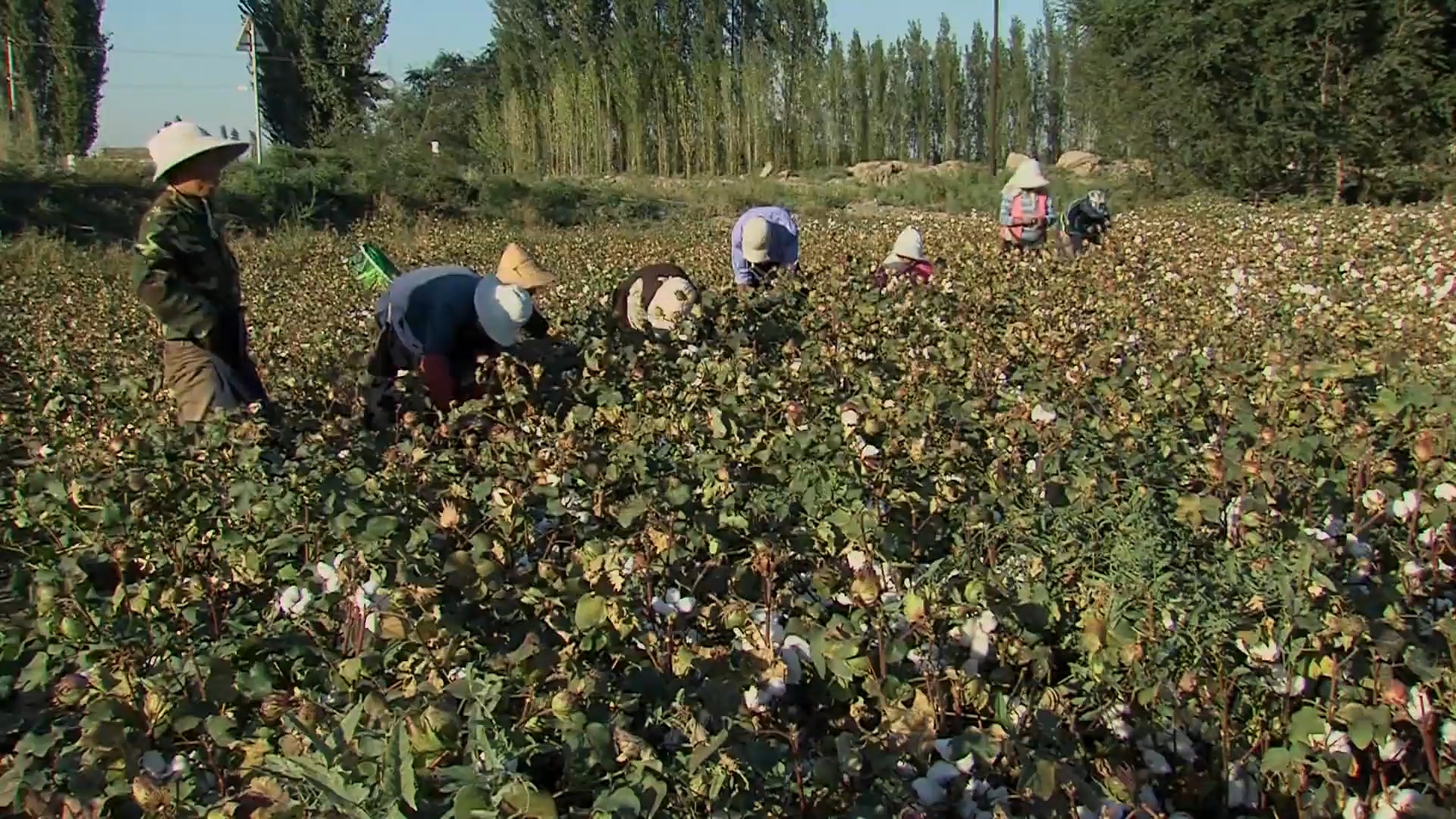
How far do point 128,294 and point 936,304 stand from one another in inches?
224

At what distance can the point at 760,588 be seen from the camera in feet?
7.54

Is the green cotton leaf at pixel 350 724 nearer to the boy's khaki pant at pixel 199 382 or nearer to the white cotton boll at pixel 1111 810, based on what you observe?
the white cotton boll at pixel 1111 810

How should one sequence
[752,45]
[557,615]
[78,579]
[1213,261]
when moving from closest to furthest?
[557,615], [78,579], [1213,261], [752,45]

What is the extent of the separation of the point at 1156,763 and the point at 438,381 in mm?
2711

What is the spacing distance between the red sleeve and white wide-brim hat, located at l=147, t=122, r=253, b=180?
0.91m

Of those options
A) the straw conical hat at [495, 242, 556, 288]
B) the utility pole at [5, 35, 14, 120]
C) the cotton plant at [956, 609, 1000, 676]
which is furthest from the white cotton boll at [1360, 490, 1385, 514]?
the utility pole at [5, 35, 14, 120]

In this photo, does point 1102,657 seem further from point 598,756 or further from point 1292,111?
point 1292,111

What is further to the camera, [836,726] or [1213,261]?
[1213,261]

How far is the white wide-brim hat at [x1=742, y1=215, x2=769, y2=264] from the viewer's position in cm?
618

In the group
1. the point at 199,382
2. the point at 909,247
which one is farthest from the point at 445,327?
the point at 909,247

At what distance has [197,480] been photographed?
2906mm

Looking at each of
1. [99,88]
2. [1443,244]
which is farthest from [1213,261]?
[99,88]

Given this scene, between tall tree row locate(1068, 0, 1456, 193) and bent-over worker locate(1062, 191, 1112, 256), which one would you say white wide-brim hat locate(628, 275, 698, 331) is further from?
tall tree row locate(1068, 0, 1456, 193)

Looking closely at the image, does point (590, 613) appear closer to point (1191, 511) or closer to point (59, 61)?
point (1191, 511)
